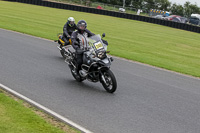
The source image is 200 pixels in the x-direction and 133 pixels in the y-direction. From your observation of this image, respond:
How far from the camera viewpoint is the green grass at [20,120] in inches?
208

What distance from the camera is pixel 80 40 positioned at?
8.97 meters

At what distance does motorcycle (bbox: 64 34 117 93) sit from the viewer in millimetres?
7938

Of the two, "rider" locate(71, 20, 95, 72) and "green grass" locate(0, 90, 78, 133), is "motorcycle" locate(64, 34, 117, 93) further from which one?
"green grass" locate(0, 90, 78, 133)

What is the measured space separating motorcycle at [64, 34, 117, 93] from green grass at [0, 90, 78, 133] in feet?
7.54

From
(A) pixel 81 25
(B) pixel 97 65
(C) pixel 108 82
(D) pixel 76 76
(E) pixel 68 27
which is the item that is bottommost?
(D) pixel 76 76

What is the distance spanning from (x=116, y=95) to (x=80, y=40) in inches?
80.0

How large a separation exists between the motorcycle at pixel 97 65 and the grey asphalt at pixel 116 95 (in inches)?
11.6

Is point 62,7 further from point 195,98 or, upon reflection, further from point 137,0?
point 137,0

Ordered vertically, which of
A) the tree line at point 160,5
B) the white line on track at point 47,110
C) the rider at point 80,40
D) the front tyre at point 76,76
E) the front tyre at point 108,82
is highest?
the tree line at point 160,5

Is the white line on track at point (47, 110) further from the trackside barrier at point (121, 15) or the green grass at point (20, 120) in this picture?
the trackside barrier at point (121, 15)

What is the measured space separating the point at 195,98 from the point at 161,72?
3.62 meters

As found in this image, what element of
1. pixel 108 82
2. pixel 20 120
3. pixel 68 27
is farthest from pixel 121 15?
pixel 20 120

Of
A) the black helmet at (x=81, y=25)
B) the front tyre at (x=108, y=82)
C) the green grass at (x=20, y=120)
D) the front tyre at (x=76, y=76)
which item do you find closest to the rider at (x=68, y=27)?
the front tyre at (x=76, y=76)

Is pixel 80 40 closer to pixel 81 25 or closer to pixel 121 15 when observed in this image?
pixel 81 25
